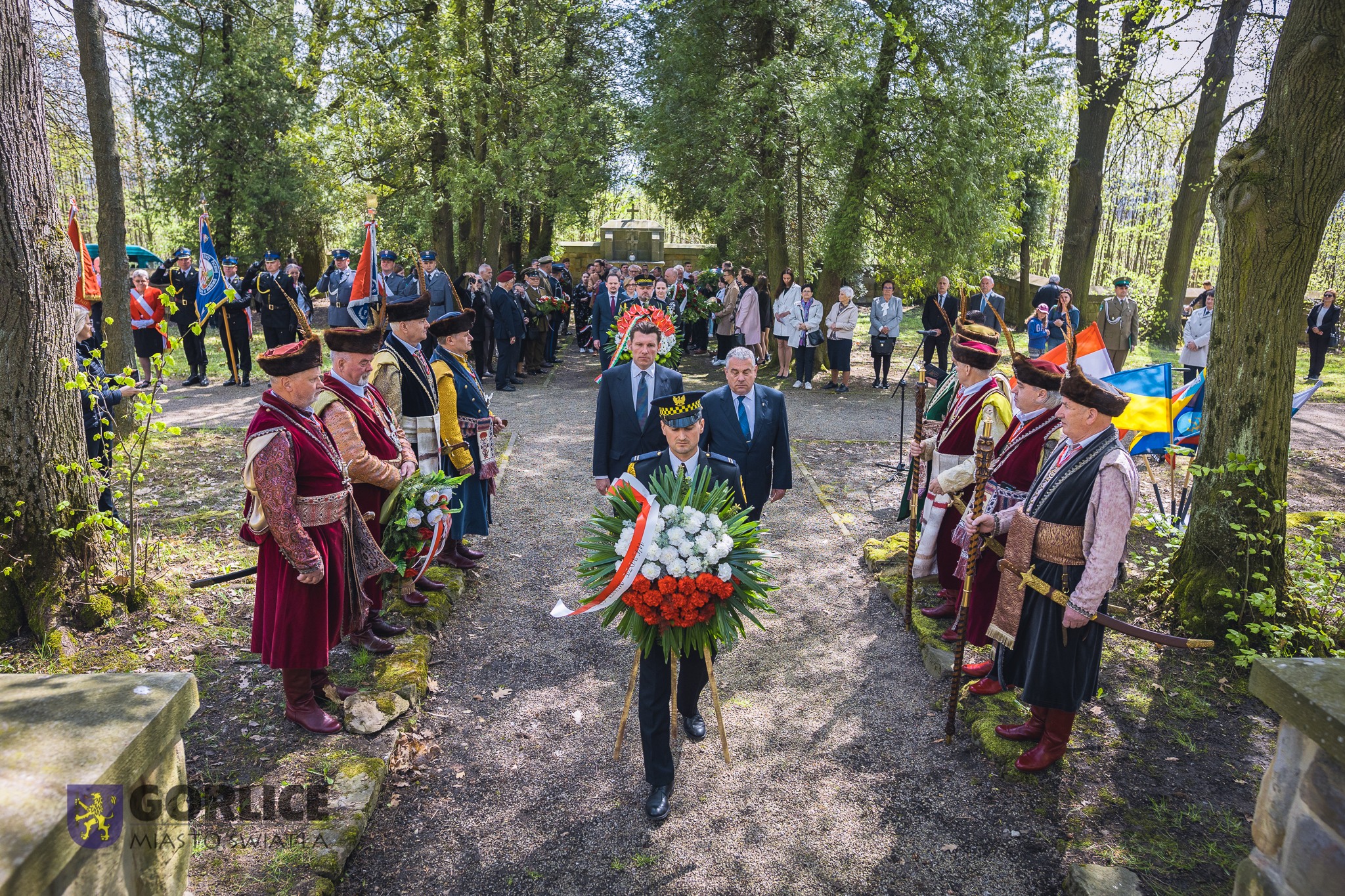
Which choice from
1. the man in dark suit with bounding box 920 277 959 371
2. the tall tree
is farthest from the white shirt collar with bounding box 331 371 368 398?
the tall tree

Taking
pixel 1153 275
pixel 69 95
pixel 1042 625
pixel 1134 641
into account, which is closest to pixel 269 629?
pixel 1042 625

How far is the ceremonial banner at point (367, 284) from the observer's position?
20.6ft

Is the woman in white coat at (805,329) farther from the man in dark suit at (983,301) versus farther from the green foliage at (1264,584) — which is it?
the green foliage at (1264,584)

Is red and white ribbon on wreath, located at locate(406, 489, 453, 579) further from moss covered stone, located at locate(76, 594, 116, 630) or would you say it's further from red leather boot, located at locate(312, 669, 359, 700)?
moss covered stone, located at locate(76, 594, 116, 630)

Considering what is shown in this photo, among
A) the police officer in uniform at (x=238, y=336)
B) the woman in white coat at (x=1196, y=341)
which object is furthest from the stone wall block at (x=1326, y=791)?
the police officer in uniform at (x=238, y=336)

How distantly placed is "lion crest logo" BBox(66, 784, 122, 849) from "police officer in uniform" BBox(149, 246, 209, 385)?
12677 mm

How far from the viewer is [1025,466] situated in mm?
5184

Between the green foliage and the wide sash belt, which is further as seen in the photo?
the green foliage

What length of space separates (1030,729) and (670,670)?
2.09m

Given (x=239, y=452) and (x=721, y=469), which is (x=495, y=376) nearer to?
(x=239, y=452)

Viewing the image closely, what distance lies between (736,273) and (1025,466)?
1411 centimetres

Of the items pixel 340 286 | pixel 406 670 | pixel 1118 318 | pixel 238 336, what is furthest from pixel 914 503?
pixel 340 286

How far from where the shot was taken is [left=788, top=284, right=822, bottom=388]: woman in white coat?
584 inches

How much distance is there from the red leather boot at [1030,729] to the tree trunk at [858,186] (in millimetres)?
11452
